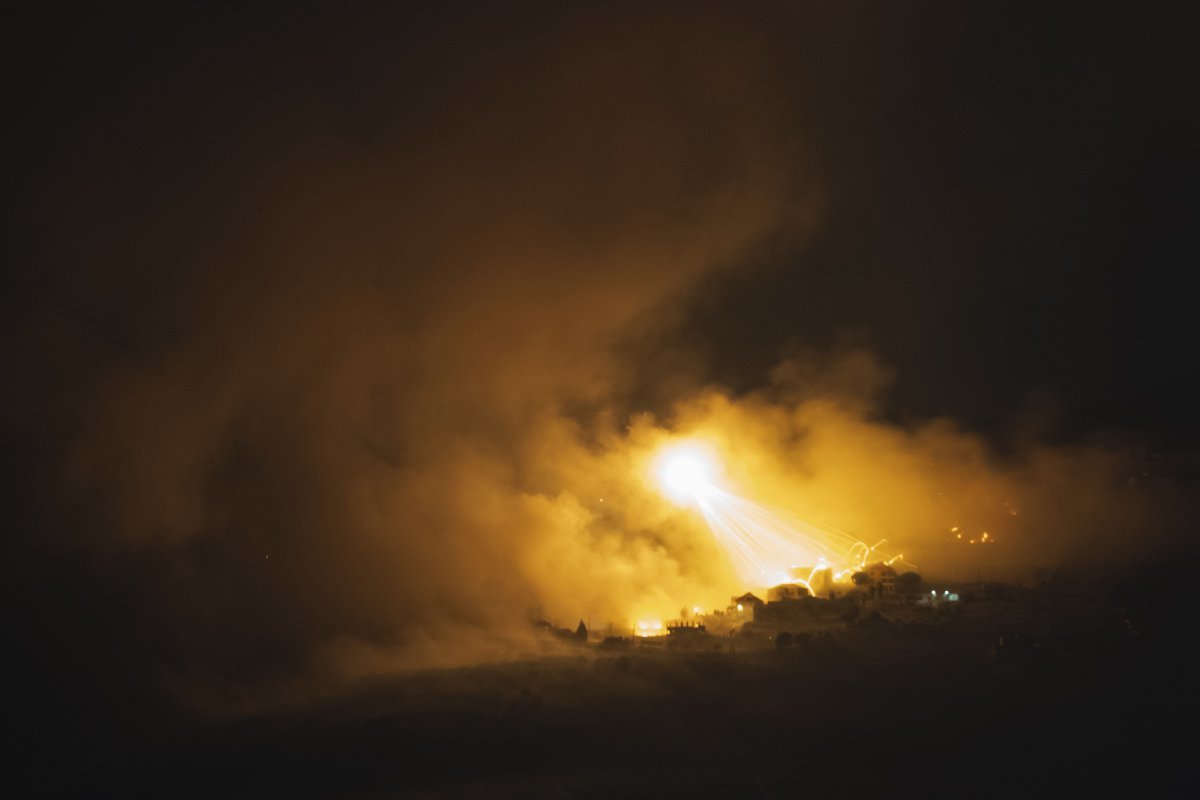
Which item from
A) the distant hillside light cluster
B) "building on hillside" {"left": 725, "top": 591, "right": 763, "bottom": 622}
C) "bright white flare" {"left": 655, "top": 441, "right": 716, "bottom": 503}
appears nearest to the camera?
"building on hillside" {"left": 725, "top": 591, "right": 763, "bottom": 622}

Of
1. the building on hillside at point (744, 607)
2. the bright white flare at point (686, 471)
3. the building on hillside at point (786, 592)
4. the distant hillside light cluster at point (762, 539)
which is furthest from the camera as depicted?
the bright white flare at point (686, 471)

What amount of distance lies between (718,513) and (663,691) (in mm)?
7376

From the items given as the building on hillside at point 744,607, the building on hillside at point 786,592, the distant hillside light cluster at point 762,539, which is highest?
the distant hillside light cluster at point 762,539

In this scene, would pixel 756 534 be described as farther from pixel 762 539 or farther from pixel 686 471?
pixel 686 471

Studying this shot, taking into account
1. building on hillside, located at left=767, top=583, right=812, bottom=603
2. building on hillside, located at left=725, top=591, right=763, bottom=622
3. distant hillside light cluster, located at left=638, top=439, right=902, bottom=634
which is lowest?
building on hillside, located at left=725, top=591, right=763, bottom=622

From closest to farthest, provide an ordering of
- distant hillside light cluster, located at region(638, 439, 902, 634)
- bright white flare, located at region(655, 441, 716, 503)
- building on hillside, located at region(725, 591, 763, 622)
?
building on hillside, located at region(725, 591, 763, 622) → distant hillside light cluster, located at region(638, 439, 902, 634) → bright white flare, located at region(655, 441, 716, 503)

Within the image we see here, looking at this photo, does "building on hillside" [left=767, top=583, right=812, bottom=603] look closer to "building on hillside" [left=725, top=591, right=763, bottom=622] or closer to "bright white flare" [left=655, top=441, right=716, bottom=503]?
"building on hillside" [left=725, top=591, right=763, bottom=622]

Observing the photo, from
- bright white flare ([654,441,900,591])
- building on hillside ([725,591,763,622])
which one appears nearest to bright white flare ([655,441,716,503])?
bright white flare ([654,441,900,591])

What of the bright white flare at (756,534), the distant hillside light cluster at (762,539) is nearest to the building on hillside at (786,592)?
the distant hillside light cluster at (762,539)

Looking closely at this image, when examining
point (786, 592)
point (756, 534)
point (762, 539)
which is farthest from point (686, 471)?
point (786, 592)

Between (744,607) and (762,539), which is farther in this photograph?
(762,539)

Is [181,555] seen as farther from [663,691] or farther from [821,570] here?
[821,570]

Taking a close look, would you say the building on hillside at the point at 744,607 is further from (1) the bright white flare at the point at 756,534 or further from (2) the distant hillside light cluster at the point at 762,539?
(1) the bright white flare at the point at 756,534

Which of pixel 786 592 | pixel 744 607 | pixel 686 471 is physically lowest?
pixel 744 607
